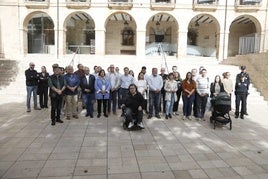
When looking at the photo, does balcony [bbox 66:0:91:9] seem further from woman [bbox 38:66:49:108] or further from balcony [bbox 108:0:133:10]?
woman [bbox 38:66:49:108]

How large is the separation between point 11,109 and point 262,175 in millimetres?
8522

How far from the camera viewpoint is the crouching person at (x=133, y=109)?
6.87 meters

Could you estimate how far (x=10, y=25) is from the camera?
63.7ft

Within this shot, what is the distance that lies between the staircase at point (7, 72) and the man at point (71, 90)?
6.67 meters

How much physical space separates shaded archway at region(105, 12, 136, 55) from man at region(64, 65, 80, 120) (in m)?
16.3

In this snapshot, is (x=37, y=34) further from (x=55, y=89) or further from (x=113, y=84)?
(x=55, y=89)

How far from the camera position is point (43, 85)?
9422 mm

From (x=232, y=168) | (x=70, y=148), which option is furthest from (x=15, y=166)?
(x=232, y=168)

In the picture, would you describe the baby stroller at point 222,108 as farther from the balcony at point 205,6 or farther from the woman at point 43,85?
the balcony at point 205,6

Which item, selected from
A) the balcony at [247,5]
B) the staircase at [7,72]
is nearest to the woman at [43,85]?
the staircase at [7,72]

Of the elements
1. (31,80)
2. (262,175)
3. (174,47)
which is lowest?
(262,175)

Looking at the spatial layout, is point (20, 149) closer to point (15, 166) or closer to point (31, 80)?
point (15, 166)

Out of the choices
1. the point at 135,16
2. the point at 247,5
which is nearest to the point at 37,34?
the point at 135,16

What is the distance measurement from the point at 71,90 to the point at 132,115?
2.22m
